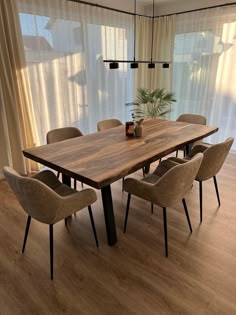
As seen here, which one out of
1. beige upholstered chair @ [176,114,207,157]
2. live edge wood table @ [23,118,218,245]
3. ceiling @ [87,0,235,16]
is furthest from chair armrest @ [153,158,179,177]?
ceiling @ [87,0,235,16]

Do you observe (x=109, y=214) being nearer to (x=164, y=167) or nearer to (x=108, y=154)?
(x=108, y=154)

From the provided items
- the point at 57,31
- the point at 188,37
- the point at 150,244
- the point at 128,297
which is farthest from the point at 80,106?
the point at 128,297

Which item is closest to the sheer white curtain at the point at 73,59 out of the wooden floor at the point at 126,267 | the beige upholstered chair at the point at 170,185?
the wooden floor at the point at 126,267

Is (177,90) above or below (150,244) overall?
above

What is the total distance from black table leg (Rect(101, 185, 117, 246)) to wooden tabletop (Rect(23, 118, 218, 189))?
240mm

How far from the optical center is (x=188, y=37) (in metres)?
4.16

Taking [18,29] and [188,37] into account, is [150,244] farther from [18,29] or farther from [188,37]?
[188,37]

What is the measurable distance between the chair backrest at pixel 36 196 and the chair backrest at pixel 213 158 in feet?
4.31

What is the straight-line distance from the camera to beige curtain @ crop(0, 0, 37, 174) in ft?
9.04

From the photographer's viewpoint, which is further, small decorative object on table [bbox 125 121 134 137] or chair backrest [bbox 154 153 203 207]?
small decorative object on table [bbox 125 121 134 137]

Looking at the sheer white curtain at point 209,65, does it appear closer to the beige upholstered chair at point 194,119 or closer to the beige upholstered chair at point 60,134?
the beige upholstered chair at point 194,119

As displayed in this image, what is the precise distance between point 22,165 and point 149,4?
3.80 m

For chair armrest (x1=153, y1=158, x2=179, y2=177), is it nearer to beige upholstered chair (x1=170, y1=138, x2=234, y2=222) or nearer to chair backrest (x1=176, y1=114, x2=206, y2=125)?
beige upholstered chair (x1=170, y1=138, x2=234, y2=222)

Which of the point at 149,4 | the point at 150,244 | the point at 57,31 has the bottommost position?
the point at 150,244
